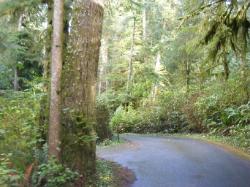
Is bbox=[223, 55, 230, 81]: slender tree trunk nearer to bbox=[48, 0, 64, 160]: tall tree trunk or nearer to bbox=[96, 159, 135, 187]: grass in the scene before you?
bbox=[96, 159, 135, 187]: grass

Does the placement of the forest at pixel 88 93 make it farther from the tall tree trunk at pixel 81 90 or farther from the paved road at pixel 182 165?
the paved road at pixel 182 165

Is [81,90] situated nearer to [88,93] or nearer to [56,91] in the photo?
[88,93]

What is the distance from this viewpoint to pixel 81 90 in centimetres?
841

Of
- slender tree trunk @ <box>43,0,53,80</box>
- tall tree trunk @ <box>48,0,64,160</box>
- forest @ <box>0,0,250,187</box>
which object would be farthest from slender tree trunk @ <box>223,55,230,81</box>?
tall tree trunk @ <box>48,0,64,160</box>

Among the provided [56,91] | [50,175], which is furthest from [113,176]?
[56,91]

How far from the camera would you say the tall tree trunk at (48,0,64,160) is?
25.0 ft

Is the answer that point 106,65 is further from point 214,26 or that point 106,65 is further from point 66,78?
point 66,78

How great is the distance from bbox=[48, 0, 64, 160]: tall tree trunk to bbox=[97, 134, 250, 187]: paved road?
2867 millimetres

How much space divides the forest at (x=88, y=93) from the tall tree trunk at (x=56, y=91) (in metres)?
0.02

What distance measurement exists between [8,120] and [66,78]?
186cm

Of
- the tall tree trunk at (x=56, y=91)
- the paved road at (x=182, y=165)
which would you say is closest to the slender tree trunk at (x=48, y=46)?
the paved road at (x=182, y=165)

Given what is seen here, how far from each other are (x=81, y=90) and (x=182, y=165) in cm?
492

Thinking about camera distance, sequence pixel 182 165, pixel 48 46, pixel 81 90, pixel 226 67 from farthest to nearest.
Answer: pixel 226 67 < pixel 48 46 < pixel 182 165 < pixel 81 90

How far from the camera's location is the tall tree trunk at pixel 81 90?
8.25 metres
